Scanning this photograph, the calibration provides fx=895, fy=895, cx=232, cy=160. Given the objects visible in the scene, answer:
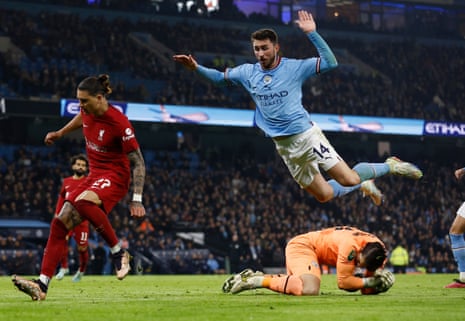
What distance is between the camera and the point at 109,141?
10688mm

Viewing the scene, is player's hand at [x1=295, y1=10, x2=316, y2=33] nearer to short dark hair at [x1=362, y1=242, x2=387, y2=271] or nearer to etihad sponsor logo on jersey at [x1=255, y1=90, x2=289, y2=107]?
etihad sponsor logo on jersey at [x1=255, y1=90, x2=289, y2=107]

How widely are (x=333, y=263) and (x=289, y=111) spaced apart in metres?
2.12

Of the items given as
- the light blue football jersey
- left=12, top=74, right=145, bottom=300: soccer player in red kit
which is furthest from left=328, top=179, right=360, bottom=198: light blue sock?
left=12, top=74, right=145, bottom=300: soccer player in red kit

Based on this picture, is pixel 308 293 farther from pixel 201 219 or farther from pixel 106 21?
pixel 106 21

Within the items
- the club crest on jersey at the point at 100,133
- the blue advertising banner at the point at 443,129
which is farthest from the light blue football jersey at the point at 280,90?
the blue advertising banner at the point at 443,129

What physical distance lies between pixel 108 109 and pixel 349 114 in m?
33.6

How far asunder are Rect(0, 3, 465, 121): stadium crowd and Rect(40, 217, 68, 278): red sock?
88.4ft

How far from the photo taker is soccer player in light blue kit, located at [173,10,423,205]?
11844mm

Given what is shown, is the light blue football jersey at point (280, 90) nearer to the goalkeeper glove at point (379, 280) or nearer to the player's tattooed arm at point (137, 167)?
the player's tattooed arm at point (137, 167)

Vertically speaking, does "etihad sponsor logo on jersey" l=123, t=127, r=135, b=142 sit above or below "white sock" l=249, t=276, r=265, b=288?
above

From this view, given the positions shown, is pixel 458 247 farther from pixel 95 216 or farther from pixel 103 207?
pixel 95 216

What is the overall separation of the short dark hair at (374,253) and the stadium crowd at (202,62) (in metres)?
27.5

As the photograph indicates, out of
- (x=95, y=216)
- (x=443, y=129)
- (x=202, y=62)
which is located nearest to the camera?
(x=95, y=216)

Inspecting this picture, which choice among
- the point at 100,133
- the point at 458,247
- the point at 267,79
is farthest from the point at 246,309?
the point at 458,247
